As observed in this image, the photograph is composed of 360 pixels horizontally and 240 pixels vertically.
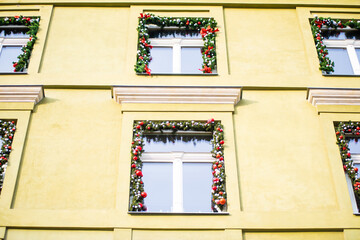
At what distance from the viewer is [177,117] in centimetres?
775

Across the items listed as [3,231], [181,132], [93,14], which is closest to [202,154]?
[181,132]

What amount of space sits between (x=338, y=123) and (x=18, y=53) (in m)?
6.51

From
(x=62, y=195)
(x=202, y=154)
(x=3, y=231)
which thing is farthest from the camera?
(x=202, y=154)

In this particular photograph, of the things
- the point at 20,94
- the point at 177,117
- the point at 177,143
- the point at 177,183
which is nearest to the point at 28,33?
the point at 20,94

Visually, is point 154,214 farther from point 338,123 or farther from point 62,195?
point 338,123

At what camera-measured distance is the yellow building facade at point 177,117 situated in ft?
21.3

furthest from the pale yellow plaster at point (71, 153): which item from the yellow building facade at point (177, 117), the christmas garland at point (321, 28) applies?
the christmas garland at point (321, 28)

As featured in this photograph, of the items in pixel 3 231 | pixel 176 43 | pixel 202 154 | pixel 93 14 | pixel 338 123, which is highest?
pixel 93 14

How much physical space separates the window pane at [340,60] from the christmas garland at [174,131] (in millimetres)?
3086

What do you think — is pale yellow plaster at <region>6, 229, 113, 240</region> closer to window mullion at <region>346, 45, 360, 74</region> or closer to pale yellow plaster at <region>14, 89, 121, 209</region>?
pale yellow plaster at <region>14, 89, 121, 209</region>

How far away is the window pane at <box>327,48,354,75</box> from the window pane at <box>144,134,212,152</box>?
3.25m

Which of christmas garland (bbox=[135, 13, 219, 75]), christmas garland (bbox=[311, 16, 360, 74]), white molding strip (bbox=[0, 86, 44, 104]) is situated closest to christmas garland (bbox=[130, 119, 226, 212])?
christmas garland (bbox=[135, 13, 219, 75])

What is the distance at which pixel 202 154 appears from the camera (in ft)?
24.4

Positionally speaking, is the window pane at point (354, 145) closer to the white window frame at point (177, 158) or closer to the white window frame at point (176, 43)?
the white window frame at point (177, 158)
